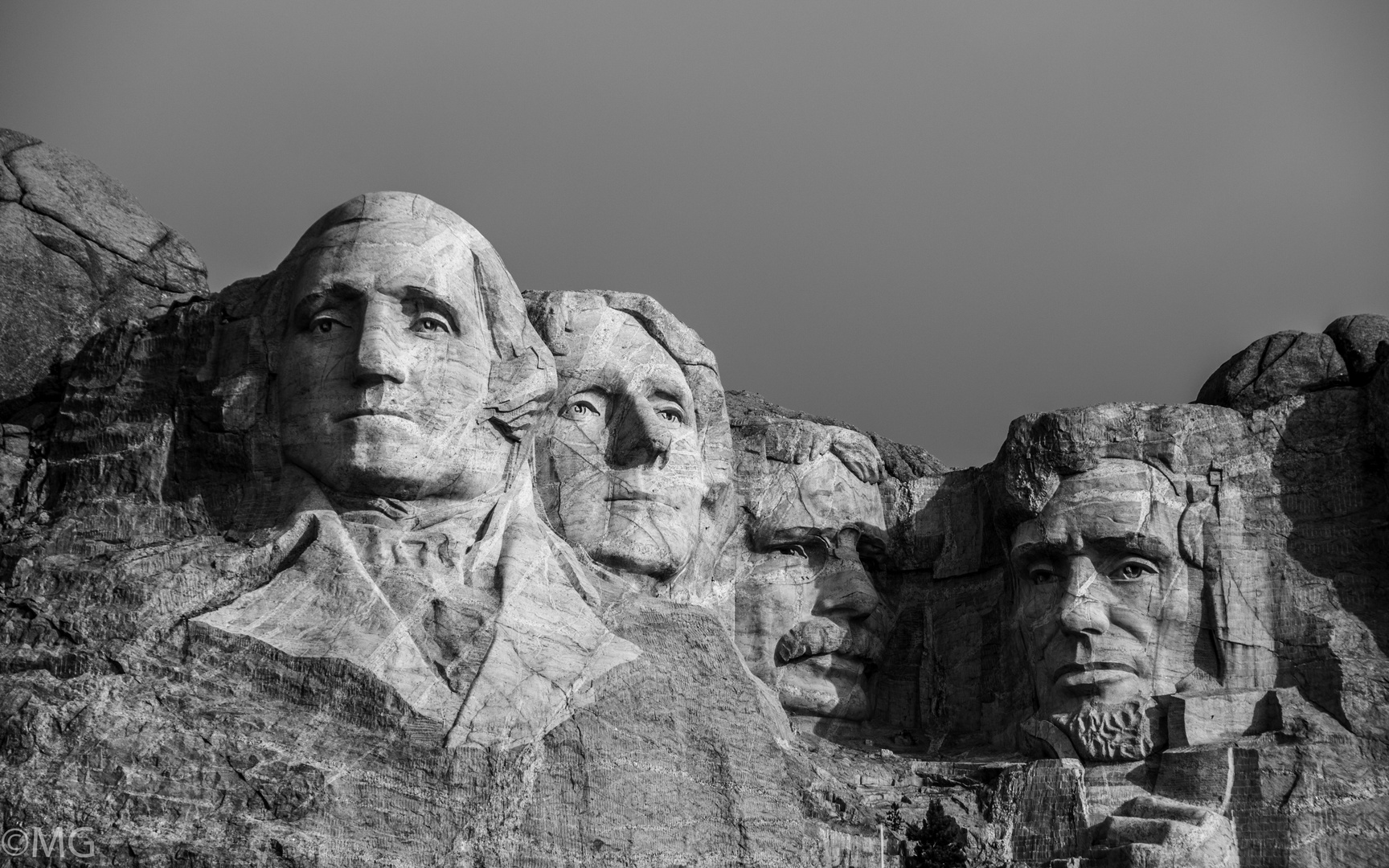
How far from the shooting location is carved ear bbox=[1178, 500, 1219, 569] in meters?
19.3

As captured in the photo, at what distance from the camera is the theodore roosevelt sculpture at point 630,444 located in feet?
63.1

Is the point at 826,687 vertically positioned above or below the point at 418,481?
below

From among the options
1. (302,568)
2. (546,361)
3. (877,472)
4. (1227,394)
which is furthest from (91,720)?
(1227,394)

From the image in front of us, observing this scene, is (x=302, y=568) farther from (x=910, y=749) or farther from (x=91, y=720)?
(x=910, y=749)

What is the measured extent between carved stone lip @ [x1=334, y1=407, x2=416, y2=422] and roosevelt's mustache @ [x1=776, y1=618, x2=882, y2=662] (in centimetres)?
521

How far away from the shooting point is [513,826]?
1512 centimetres

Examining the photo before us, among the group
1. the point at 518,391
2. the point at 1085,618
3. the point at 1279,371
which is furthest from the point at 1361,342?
the point at 518,391

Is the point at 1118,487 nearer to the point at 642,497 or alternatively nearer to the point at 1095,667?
the point at 1095,667

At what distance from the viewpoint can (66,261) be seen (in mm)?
19859

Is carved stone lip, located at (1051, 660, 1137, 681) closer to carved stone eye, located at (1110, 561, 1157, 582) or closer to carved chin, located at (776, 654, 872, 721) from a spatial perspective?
carved stone eye, located at (1110, 561, 1157, 582)

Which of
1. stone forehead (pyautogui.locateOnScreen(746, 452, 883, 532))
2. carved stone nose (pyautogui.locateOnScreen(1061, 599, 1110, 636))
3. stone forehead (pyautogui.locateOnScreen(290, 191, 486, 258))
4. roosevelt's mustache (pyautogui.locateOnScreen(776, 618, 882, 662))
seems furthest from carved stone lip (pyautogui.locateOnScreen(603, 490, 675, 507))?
carved stone nose (pyautogui.locateOnScreen(1061, 599, 1110, 636))

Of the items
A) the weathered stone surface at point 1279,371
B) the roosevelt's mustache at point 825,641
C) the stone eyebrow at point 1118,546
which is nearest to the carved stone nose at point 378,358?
the roosevelt's mustache at point 825,641

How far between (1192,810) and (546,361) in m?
5.90

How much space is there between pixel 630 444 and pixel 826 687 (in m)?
2.94
